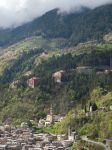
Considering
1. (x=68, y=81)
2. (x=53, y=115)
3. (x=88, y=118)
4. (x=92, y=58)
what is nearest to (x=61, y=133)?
(x=88, y=118)

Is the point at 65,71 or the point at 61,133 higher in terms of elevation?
the point at 65,71

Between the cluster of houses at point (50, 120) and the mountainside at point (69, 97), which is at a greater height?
the mountainside at point (69, 97)

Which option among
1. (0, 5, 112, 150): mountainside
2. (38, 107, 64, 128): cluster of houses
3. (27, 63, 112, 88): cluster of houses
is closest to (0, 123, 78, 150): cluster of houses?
(0, 5, 112, 150): mountainside

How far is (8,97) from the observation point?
17700 cm

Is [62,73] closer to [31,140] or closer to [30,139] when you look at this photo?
[30,139]

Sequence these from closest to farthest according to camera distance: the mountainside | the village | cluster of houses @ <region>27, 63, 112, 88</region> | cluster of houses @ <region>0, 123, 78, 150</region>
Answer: cluster of houses @ <region>0, 123, 78, 150</region>
the village
the mountainside
cluster of houses @ <region>27, 63, 112, 88</region>

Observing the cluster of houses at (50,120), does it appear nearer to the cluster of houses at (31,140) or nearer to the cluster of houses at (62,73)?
the cluster of houses at (31,140)

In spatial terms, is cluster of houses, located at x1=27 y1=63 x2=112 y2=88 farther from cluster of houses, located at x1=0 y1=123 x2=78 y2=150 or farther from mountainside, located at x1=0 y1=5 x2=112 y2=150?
cluster of houses, located at x1=0 y1=123 x2=78 y2=150

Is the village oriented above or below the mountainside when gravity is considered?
below

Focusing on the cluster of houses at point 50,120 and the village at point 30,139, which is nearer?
the village at point 30,139

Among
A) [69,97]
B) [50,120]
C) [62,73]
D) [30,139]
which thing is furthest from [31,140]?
[62,73]

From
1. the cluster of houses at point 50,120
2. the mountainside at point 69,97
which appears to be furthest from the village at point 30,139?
the mountainside at point 69,97

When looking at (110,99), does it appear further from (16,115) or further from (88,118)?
(16,115)

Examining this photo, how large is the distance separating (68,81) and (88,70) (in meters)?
7.88
